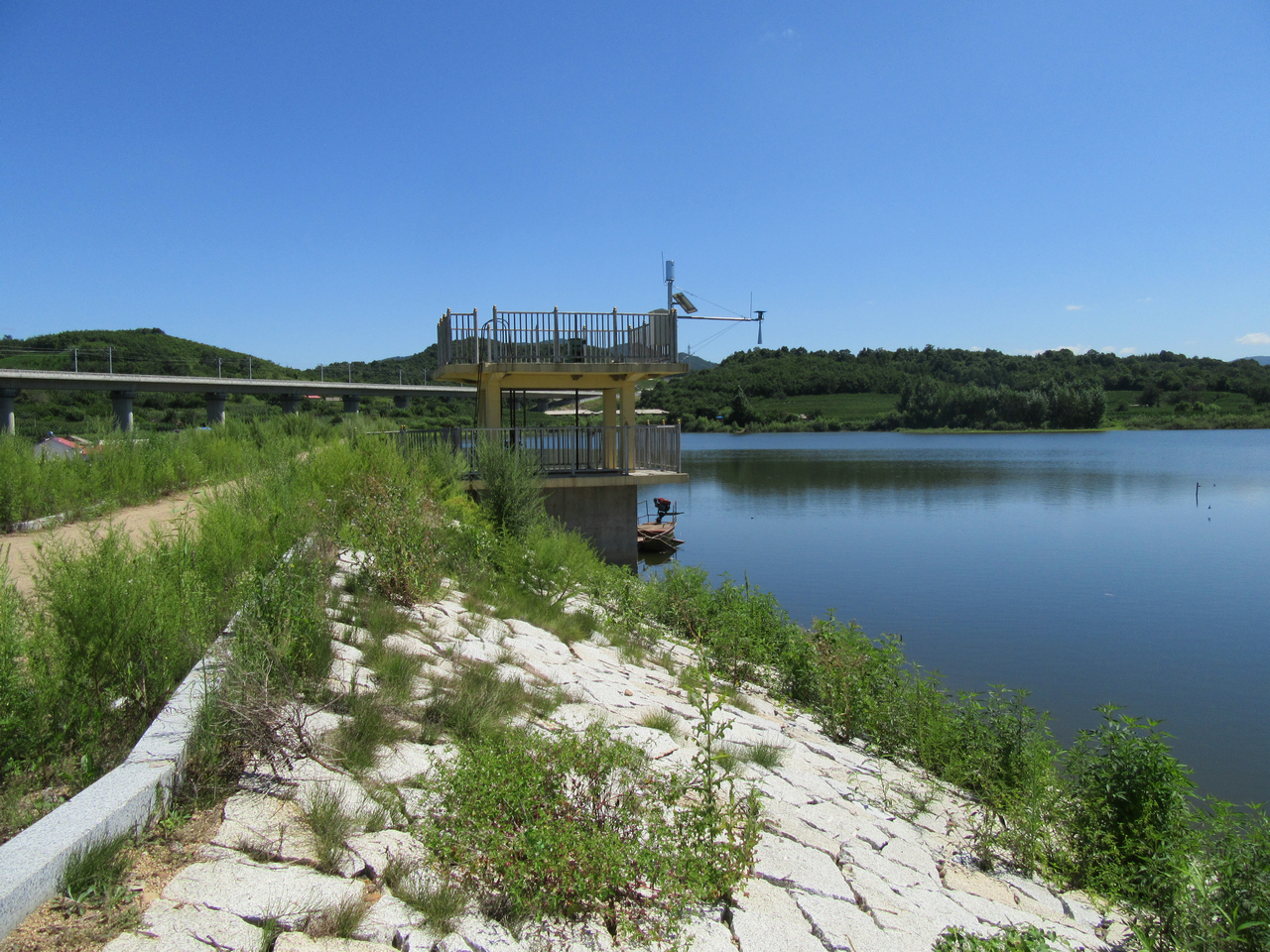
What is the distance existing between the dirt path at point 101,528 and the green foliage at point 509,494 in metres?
4.32

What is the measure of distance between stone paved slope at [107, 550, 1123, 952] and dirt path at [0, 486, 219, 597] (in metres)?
2.60

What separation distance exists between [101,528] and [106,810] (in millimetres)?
7898

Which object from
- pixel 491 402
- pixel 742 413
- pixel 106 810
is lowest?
pixel 106 810

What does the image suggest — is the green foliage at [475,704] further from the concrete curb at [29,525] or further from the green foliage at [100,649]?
the concrete curb at [29,525]

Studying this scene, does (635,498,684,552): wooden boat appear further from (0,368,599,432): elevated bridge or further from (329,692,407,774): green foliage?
(329,692,407,774): green foliage

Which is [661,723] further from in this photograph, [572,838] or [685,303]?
[685,303]

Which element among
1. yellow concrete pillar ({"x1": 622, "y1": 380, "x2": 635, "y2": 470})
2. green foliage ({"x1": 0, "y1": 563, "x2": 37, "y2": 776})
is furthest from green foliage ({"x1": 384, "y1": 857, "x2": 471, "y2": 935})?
yellow concrete pillar ({"x1": 622, "y1": 380, "x2": 635, "y2": 470})

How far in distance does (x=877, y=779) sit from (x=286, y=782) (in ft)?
16.4

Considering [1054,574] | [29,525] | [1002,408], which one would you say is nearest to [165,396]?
[29,525]

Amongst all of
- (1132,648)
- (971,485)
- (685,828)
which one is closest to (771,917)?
(685,828)

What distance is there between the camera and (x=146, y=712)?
4047 millimetres

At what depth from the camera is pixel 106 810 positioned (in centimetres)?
294

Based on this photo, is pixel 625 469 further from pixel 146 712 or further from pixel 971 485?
pixel 971 485

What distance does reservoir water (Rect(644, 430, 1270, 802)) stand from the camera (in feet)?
39.3
